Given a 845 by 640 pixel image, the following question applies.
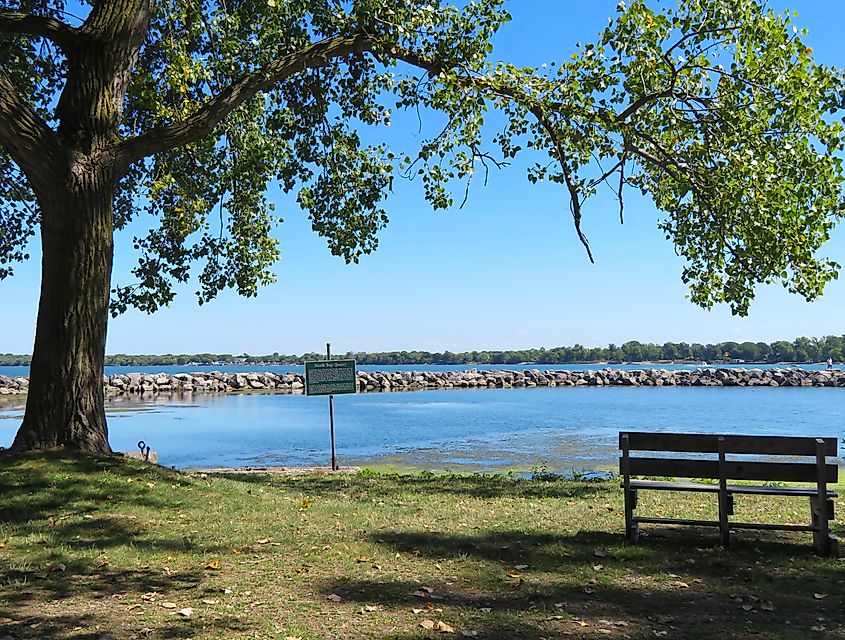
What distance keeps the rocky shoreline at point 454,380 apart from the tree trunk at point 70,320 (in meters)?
43.4

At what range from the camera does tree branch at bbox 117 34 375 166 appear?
9016 millimetres

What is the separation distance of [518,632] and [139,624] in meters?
2.13

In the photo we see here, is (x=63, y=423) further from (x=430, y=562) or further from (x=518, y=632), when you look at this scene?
(x=518, y=632)

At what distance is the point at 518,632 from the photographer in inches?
163

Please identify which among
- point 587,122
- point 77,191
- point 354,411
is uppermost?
point 587,122

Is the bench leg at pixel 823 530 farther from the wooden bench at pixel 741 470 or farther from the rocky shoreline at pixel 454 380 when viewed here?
the rocky shoreline at pixel 454 380

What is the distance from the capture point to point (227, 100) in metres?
9.47

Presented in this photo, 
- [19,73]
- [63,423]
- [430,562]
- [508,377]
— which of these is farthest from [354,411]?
[508,377]

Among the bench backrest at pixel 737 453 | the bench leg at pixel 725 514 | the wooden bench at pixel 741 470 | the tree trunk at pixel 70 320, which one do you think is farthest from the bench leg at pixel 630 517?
the tree trunk at pixel 70 320

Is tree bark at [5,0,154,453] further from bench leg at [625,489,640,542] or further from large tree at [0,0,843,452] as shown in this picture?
bench leg at [625,489,640,542]

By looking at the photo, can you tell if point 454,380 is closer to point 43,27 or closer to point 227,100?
point 227,100

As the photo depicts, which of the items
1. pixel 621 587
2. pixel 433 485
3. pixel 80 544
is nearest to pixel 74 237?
pixel 80 544

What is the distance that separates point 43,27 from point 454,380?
5261cm

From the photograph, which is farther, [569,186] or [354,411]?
[354,411]
